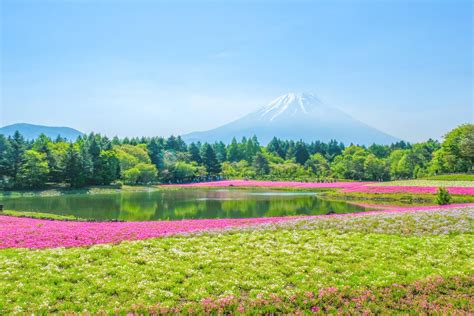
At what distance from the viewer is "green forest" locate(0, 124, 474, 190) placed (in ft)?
202

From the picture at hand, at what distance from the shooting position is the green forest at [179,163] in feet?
202

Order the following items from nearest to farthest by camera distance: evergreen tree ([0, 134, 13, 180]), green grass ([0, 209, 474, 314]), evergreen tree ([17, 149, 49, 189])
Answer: green grass ([0, 209, 474, 314]), evergreen tree ([17, 149, 49, 189]), evergreen tree ([0, 134, 13, 180])

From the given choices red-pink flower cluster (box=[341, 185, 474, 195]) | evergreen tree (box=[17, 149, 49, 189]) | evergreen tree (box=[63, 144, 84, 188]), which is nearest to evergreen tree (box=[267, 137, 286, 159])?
evergreen tree (box=[63, 144, 84, 188])

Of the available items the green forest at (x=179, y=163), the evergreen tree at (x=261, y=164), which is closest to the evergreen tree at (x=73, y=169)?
the green forest at (x=179, y=163)

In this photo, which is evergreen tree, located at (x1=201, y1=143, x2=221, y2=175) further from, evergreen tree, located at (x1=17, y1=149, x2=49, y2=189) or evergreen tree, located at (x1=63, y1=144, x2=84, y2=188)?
evergreen tree, located at (x1=17, y1=149, x2=49, y2=189)

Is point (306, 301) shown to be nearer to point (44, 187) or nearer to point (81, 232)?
point (81, 232)

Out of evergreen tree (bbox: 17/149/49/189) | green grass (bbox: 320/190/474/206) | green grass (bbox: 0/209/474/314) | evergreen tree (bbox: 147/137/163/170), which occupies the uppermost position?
evergreen tree (bbox: 147/137/163/170)

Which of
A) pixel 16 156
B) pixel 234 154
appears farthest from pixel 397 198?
pixel 234 154

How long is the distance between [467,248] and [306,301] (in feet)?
29.1

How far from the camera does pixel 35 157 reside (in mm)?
60062

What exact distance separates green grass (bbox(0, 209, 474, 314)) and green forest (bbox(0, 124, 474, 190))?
54.3 m

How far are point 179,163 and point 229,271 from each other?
254 feet

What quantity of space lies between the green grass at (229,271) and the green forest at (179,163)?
54347 millimetres

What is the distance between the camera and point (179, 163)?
3452 inches
